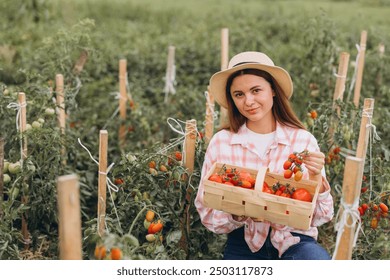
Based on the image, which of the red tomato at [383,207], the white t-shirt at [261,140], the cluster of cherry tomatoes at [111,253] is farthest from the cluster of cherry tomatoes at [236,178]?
the red tomato at [383,207]

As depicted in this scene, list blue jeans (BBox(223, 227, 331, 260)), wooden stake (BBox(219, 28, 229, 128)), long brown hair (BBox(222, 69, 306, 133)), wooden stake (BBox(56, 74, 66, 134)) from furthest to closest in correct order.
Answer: wooden stake (BBox(219, 28, 229, 128)) → wooden stake (BBox(56, 74, 66, 134)) → long brown hair (BBox(222, 69, 306, 133)) → blue jeans (BBox(223, 227, 331, 260))

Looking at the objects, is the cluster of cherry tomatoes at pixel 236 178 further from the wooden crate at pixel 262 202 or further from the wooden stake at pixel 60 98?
the wooden stake at pixel 60 98

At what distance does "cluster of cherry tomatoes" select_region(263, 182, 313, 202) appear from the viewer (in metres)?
1.79

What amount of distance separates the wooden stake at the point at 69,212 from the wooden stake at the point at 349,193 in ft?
2.39

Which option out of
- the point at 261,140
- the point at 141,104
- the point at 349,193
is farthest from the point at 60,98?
the point at 349,193

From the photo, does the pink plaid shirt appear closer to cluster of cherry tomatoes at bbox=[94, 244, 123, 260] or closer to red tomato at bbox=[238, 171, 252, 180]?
red tomato at bbox=[238, 171, 252, 180]

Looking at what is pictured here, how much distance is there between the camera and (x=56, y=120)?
9.77 ft

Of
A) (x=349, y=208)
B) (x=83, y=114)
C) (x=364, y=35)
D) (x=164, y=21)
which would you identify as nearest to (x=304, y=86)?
(x=364, y=35)

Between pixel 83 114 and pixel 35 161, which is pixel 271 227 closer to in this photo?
pixel 35 161

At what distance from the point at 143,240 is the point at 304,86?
187 centimetres

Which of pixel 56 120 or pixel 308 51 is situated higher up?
pixel 308 51

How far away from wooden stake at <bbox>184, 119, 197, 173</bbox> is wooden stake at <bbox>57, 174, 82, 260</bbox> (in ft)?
3.33

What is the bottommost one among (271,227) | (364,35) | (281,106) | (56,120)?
(271,227)

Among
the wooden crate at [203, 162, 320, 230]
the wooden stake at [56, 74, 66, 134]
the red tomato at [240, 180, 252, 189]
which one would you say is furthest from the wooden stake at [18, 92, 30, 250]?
the red tomato at [240, 180, 252, 189]
